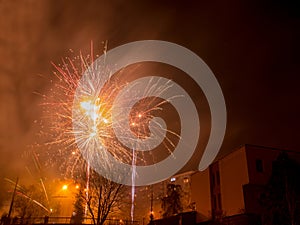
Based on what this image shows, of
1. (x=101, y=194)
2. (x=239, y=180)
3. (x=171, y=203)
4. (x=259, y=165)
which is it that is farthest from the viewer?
(x=171, y=203)

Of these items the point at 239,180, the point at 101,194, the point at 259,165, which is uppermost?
the point at 259,165

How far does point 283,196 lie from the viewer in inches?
1061

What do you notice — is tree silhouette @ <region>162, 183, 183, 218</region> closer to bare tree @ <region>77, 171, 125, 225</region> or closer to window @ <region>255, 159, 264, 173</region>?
window @ <region>255, 159, 264, 173</region>

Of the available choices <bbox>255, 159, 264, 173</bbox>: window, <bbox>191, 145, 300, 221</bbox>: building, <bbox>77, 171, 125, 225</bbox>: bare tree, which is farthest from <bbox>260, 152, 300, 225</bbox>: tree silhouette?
<bbox>77, 171, 125, 225</bbox>: bare tree

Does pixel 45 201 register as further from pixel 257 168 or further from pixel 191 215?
pixel 257 168

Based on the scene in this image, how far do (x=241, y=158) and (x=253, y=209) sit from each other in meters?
6.15

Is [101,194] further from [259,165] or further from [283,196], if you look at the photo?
[259,165]

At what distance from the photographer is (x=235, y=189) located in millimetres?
39000

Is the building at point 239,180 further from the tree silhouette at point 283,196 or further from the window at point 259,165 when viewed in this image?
the tree silhouette at point 283,196

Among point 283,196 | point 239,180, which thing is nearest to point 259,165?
point 239,180

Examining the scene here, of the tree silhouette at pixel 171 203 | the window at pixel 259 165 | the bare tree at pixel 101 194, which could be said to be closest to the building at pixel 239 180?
the window at pixel 259 165

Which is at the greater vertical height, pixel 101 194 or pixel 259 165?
pixel 259 165

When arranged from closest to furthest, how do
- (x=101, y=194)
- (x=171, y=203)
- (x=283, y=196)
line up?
(x=283, y=196) → (x=101, y=194) → (x=171, y=203)

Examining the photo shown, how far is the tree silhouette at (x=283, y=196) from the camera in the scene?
25109 mm
